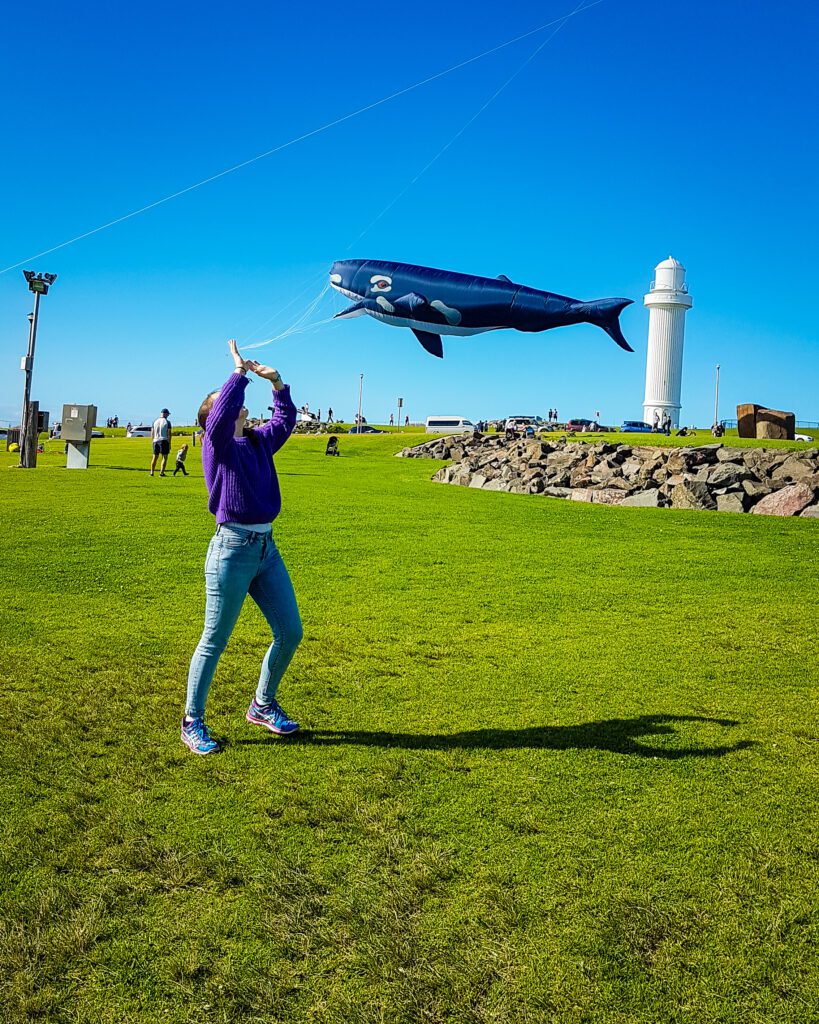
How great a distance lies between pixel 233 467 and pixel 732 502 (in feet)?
54.2

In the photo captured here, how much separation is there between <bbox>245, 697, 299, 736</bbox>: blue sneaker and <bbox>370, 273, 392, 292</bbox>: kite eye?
7.56m

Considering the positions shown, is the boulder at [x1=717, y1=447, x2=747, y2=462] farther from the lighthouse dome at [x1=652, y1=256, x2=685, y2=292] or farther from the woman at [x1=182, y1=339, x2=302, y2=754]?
the lighthouse dome at [x1=652, y1=256, x2=685, y2=292]

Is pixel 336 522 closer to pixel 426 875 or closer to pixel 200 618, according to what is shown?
pixel 200 618

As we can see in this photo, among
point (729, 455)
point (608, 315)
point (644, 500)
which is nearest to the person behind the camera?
point (608, 315)

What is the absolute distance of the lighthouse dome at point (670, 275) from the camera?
309 feet

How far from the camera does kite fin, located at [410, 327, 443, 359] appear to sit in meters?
11.7

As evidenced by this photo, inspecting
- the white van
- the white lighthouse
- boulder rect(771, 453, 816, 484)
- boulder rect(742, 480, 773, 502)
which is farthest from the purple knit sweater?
the white lighthouse

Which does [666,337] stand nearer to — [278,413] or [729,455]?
[729,455]

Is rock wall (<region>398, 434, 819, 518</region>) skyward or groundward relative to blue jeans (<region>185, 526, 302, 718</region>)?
skyward

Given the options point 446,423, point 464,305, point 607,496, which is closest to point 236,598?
point 464,305

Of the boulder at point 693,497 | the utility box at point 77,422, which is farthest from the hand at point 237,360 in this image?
the utility box at point 77,422


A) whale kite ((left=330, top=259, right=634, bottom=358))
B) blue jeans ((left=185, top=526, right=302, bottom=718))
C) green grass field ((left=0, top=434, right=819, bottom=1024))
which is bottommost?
green grass field ((left=0, top=434, right=819, bottom=1024))

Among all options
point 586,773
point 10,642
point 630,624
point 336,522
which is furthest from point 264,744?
point 336,522

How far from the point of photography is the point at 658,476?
2253 cm
